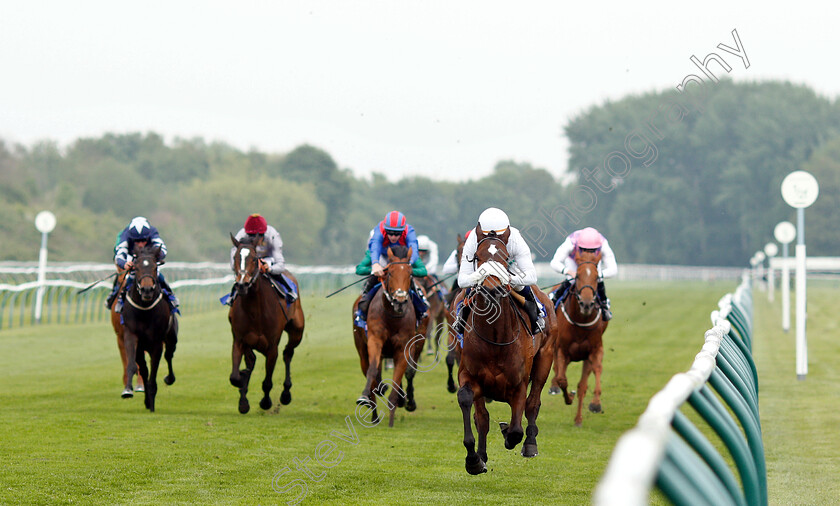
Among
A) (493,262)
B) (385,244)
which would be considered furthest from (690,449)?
(385,244)

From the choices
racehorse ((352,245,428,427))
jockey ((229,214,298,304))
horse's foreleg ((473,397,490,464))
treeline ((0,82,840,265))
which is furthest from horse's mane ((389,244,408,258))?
treeline ((0,82,840,265))

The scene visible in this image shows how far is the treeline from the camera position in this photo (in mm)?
55156

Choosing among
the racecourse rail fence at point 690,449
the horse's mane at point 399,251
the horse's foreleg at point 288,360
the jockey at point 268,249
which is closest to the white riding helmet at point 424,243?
the horse's foreleg at point 288,360

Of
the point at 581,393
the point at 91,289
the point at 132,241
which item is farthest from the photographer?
the point at 91,289

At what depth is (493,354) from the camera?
6.37 m

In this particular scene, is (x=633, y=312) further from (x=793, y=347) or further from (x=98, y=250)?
(x=98, y=250)

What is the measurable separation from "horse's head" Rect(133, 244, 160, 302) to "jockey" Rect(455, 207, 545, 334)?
3681mm

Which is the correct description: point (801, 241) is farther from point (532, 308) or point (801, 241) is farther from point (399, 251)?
point (532, 308)

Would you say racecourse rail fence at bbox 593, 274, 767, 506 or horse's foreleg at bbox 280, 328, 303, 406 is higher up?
racecourse rail fence at bbox 593, 274, 767, 506

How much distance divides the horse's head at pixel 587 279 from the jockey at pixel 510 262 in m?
2.26

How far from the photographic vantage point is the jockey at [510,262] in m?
6.25

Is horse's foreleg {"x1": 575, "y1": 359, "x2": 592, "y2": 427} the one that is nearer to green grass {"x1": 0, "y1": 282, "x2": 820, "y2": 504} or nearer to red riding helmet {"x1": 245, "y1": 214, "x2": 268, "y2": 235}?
green grass {"x1": 0, "y1": 282, "x2": 820, "y2": 504}

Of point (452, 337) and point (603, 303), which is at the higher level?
point (603, 303)

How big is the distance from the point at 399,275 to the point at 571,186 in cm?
6202
